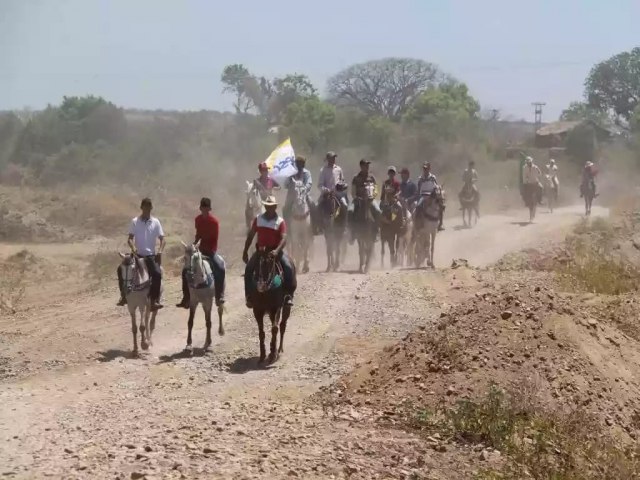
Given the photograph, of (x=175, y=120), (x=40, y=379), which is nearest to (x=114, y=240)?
(x=40, y=379)

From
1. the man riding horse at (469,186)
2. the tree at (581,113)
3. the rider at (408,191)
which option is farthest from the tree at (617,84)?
the rider at (408,191)

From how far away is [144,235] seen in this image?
14.3m

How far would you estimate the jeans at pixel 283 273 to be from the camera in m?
Answer: 13.2

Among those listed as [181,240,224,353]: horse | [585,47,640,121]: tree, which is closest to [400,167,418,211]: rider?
[181,240,224,353]: horse

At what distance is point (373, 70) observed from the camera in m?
71.1

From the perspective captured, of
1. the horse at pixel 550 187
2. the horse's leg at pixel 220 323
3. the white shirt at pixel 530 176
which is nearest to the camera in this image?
the horse's leg at pixel 220 323

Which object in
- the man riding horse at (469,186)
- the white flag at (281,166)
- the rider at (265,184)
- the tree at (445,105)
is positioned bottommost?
the man riding horse at (469,186)

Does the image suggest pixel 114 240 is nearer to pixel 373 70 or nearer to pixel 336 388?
pixel 336 388

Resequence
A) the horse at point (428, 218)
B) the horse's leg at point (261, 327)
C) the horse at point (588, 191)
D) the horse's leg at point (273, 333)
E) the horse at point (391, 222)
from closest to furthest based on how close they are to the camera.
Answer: the horse's leg at point (261, 327)
the horse's leg at point (273, 333)
the horse at point (391, 222)
the horse at point (428, 218)
the horse at point (588, 191)

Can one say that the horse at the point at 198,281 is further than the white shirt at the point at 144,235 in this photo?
No

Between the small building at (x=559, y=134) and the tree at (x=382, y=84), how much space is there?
402 inches

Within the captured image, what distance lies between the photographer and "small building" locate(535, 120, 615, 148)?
60.9 m

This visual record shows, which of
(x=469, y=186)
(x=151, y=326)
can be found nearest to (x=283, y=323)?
(x=151, y=326)

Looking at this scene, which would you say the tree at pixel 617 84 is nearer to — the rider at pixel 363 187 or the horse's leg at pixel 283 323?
the rider at pixel 363 187
